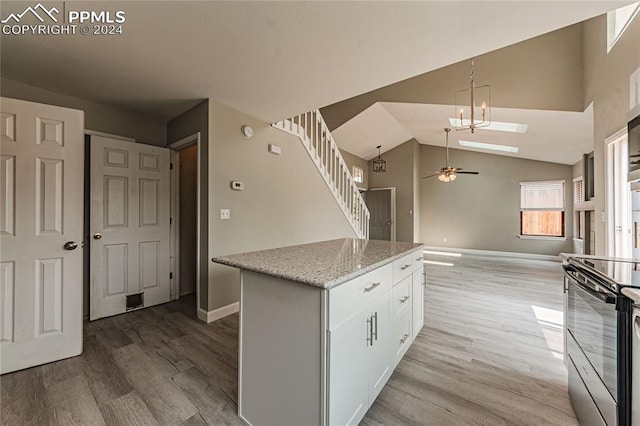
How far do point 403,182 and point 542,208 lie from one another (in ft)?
11.8

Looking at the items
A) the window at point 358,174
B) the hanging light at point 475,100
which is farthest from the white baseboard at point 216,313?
the window at point 358,174

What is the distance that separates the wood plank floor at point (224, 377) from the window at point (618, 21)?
117 inches

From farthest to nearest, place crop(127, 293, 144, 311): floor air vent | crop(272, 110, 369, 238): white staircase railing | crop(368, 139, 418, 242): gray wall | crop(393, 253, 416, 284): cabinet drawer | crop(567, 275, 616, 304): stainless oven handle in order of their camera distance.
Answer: crop(368, 139, 418, 242): gray wall
crop(272, 110, 369, 238): white staircase railing
crop(127, 293, 144, 311): floor air vent
crop(393, 253, 416, 284): cabinet drawer
crop(567, 275, 616, 304): stainless oven handle

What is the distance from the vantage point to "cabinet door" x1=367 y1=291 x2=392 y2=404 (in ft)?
5.05

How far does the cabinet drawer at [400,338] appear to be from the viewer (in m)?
1.90

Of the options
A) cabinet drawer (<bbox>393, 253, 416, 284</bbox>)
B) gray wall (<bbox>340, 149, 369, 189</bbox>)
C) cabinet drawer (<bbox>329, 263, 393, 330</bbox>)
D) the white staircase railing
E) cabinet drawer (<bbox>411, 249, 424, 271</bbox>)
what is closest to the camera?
cabinet drawer (<bbox>329, 263, 393, 330</bbox>)

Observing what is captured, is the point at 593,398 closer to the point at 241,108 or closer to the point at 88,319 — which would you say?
Answer: the point at 241,108

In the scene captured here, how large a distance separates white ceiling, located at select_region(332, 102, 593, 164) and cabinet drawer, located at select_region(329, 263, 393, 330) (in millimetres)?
3997

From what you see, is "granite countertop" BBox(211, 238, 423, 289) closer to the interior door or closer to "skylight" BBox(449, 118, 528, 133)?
"skylight" BBox(449, 118, 528, 133)

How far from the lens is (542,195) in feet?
22.4

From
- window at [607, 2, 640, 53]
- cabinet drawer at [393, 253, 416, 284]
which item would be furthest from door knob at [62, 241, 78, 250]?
window at [607, 2, 640, 53]

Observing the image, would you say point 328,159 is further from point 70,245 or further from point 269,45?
point 70,245

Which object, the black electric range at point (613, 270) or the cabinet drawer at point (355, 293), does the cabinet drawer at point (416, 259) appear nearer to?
the cabinet drawer at point (355, 293)

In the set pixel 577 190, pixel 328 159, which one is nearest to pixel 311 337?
pixel 328 159
